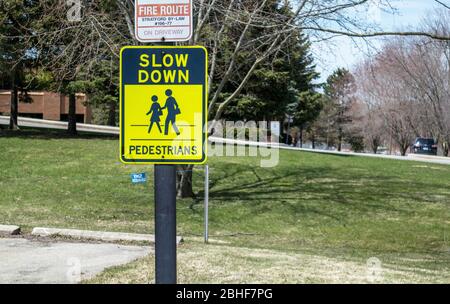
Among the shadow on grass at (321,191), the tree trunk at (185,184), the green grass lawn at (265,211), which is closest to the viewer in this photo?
the green grass lawn at (265,211)

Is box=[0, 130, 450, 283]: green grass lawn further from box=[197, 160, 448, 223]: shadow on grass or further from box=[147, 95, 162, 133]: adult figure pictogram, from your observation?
box=[147, 95, 162, 133]: adult figure pictogram

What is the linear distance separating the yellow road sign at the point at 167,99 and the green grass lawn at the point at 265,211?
283 cm

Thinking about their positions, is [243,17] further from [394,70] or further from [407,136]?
Result: [407,136]

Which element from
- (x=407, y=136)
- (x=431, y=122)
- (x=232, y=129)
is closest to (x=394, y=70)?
(x=431, y=122)

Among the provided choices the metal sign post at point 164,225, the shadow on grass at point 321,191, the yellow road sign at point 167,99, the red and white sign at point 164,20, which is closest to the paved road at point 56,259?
the metal sign post at point 164,225

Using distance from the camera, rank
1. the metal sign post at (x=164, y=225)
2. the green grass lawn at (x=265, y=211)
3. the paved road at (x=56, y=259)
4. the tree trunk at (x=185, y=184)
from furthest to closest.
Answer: the tree trunk at (x=185, y=184)
the green grass lawn at (x=265, y=211)
the paved road at (x=56, y=259)
the metal sign post at (x=164, y=225)

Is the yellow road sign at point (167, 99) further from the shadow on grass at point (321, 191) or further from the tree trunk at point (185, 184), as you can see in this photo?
the tree trunk at point (185, 184)

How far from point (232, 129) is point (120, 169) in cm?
1561

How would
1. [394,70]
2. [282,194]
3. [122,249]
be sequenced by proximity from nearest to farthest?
[122,249]
[282,194]
[394,70]

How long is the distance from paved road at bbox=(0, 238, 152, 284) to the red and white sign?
11.2 ft

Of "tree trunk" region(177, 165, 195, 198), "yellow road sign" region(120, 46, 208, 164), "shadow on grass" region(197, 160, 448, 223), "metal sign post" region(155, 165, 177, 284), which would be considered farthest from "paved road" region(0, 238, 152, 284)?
"shadow on grass" region(197, 160, 448, 223)

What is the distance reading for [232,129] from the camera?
3400 cm

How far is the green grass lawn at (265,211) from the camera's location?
23.8 ft

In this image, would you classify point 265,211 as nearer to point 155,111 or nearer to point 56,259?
point 56,259
